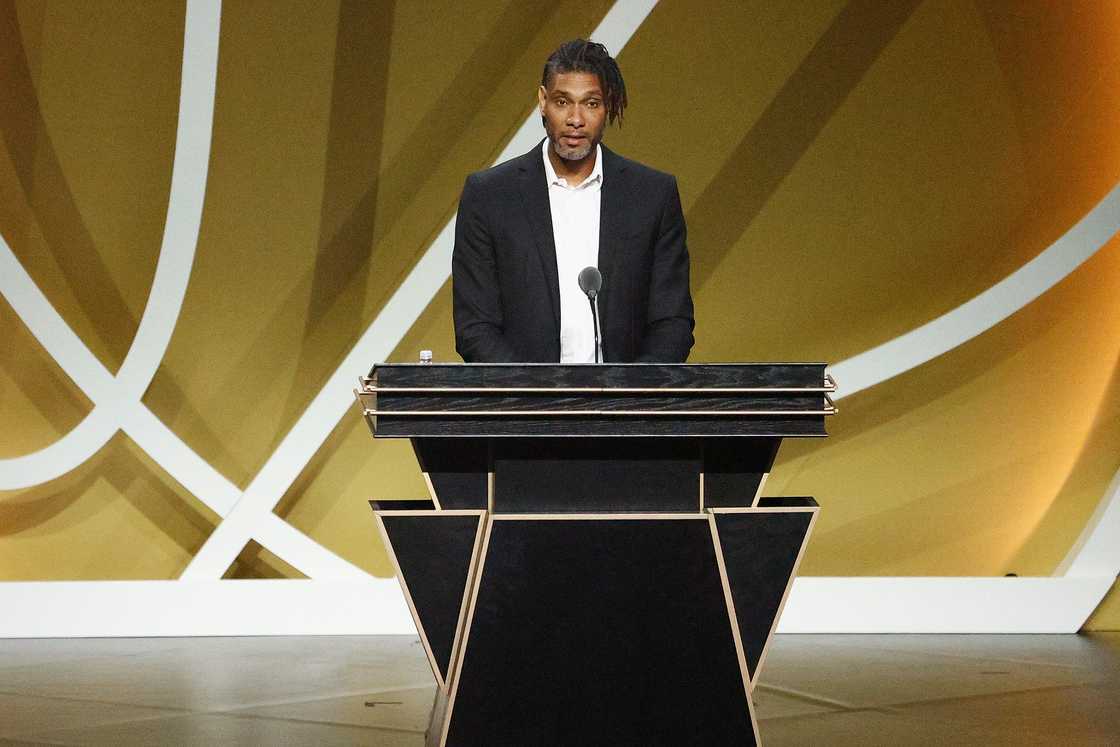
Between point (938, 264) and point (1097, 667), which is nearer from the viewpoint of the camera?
point (1097, 667)

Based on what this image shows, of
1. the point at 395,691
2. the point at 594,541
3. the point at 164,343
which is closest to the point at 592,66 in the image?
the point at 594,541

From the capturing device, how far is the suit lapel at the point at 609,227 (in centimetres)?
248

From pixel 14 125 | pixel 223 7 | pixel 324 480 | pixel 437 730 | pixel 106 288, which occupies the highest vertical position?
pixel 223 7

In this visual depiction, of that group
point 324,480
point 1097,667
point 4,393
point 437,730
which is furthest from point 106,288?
point 1097,667

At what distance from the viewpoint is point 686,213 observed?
17.1 ft

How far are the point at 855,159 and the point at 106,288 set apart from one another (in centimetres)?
297

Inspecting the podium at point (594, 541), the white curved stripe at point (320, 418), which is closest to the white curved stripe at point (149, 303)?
the white curved stripe at point (320, 418)

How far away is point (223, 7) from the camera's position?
201 inches

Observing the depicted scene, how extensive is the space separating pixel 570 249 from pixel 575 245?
0.01 metres

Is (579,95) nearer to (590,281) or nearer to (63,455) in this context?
(590,281)

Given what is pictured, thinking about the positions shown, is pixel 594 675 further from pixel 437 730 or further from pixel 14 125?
pixel 14 125

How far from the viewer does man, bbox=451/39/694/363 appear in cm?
246

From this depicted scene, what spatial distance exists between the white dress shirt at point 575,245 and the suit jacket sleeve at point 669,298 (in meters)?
0.13

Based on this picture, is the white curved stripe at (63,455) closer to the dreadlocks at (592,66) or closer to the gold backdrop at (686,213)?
the gold backdrop at (686,213)
